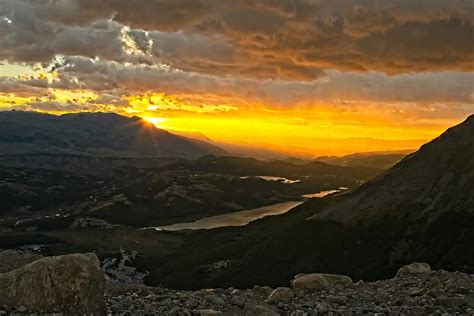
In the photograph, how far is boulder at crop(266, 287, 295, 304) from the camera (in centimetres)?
2525

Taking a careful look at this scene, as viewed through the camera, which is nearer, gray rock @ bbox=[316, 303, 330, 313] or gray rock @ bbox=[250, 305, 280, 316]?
gray rock @ bbox=[250, 305, 280, 316]

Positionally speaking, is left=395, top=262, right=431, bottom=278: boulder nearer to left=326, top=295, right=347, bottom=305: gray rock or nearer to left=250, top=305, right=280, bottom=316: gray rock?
left=326, top=295, right=347, bottom=305: gray rock

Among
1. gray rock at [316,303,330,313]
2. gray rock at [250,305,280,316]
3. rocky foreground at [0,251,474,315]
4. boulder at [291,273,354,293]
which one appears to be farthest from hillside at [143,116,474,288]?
gray rock at [250,305,280,316]

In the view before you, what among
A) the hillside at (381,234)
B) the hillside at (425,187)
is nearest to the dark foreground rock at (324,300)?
the hillside at (381,234)

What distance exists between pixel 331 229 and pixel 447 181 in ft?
135

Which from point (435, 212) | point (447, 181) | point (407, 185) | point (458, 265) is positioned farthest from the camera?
point (407, 185)

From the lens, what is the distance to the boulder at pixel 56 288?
18766 millimetres

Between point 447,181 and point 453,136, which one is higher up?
point 453,136

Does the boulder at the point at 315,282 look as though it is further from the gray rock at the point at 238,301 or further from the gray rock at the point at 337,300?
the gray rock at the point at 238,301

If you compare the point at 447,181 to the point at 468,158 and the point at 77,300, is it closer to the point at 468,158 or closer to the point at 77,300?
the point at 468,158

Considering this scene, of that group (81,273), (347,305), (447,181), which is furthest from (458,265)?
(81,273)

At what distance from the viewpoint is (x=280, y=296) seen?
25.8 metres

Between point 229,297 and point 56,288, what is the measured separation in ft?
32.4

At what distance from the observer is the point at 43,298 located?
61.6 feet
